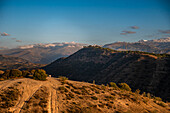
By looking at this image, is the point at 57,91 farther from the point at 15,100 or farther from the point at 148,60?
the point at 148,60

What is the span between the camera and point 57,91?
3753 centimetres

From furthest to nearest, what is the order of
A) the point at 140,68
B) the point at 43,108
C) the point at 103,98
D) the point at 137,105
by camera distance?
the point at 140,68
the point at 103,98
the point at 137,105
the point at 43,108

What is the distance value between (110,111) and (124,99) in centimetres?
1023

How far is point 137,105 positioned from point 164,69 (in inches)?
2564

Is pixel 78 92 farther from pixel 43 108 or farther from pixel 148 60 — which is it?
pixel 148 60

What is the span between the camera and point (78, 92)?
38.6 m

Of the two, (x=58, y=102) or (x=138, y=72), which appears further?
(x=138, y=72)

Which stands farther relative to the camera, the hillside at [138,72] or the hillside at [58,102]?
the hillside at [138,72]

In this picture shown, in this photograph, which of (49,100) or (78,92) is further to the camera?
(78,92)

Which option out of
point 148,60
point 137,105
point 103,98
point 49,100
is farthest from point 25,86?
point 148,60

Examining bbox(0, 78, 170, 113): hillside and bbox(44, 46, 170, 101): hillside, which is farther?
bbox(44, 46, 170, 101): hillside

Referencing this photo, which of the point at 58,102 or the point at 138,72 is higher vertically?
the point at 58,102

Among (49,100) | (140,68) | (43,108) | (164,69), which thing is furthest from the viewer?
(140,68)

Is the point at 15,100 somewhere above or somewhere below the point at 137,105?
above
